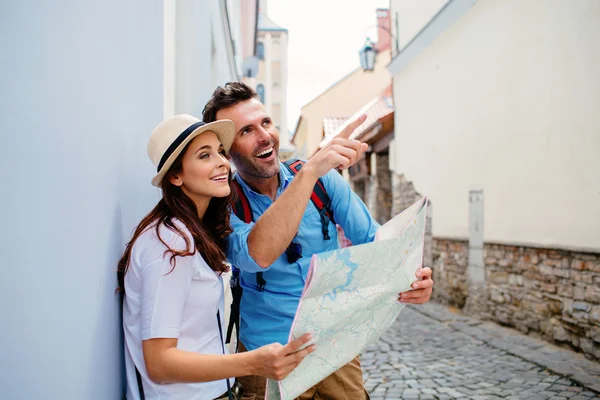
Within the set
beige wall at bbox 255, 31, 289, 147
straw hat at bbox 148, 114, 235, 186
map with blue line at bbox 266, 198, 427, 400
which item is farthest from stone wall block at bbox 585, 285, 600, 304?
beige wall at bbox 255, 31, 289, 147

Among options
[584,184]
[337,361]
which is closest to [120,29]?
[337,361]

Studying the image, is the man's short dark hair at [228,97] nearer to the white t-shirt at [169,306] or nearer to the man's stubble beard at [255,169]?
the man's stubble beard at [255,169]

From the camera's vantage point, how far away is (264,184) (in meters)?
2.01

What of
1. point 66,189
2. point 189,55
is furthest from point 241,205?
point 189,55

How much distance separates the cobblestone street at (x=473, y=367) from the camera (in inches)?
157

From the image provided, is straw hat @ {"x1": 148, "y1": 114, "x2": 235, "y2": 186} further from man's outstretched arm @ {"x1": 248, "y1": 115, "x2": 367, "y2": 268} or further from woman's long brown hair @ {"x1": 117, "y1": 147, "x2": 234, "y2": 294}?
man's outstretched arm @ {"x1": 248, "y1": 115, "x2": 367, "y2": 268}

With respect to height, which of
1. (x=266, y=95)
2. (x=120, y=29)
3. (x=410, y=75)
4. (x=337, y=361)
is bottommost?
(x=337, y=361)

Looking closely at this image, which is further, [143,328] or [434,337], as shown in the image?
[434,337]

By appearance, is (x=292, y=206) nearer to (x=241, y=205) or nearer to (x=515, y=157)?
(x=241, y=205)

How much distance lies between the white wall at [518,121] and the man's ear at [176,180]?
4361 millimetres

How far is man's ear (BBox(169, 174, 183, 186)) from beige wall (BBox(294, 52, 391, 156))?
2204 cm

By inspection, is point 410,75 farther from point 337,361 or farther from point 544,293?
point 337,361

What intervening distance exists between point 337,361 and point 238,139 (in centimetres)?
96

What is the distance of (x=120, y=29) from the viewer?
158 centimetres
